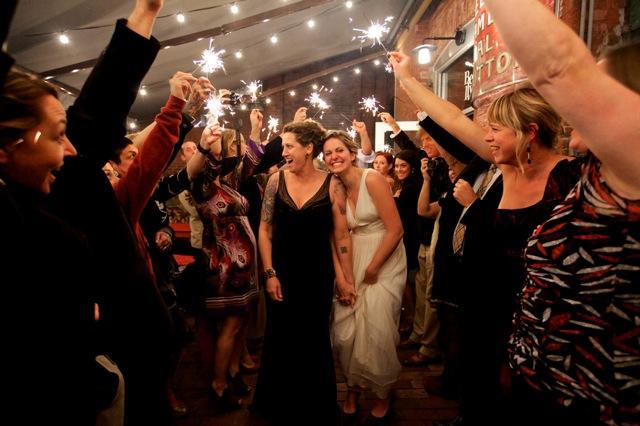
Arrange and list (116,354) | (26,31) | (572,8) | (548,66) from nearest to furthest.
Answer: (548,66)
(116,354)
(572,8)
(26,31)

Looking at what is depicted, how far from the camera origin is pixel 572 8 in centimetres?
283

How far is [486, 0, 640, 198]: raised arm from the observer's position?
79cm

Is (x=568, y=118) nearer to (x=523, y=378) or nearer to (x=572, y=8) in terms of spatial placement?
(x=523, y=378)

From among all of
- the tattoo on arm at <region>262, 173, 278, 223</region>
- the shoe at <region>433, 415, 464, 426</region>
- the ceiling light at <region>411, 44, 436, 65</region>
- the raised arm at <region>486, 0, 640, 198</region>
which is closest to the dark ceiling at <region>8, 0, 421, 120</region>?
the ceiling light at <region>411, 44, 436, 65</region>

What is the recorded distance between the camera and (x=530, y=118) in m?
1.72

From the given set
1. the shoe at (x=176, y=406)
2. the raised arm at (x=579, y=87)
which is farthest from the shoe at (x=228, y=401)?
the raised arm at (x=579, y=87)

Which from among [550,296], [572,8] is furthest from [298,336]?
[572,8]

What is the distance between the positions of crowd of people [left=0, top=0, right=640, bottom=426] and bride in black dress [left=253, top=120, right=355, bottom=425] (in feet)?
0.04

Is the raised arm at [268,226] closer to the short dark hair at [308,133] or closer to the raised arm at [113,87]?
the short dark hair at [308,133]

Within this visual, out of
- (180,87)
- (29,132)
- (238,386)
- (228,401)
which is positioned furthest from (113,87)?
(238,386)

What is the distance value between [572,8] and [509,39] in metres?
2.68

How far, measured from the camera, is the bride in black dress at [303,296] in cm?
256

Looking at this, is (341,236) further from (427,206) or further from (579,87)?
(579,87)

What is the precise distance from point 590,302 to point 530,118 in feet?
3.31
